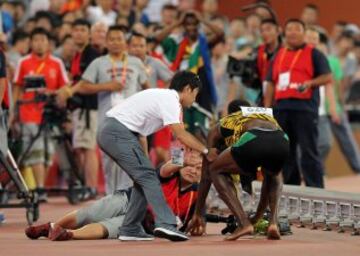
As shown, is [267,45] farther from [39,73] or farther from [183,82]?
[183,82]

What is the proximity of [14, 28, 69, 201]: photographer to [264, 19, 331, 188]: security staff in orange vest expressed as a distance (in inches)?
132

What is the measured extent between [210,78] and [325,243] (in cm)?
662

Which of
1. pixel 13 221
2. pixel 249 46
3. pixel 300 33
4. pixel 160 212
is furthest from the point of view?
pixel 249 46

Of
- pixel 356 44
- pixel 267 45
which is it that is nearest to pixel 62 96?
pixel 267 45

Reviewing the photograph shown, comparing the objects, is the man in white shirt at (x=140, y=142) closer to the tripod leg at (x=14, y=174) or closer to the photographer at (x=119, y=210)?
the photographer at (x=119, y=210)

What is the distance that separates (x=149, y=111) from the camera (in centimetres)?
1343

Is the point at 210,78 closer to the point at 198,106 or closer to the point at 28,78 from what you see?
the point at 198,106

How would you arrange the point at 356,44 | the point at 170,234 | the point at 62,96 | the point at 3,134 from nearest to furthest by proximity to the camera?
the point at 170,234, the point at 3,134, the point at 62,96, the point at 356,44

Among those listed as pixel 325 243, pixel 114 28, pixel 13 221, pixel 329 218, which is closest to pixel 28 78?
pixel 114 28

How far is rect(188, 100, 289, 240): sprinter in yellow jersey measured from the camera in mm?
13391

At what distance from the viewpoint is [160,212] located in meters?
13.3

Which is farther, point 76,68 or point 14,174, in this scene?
point 76,68

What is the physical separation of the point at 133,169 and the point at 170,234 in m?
0.70

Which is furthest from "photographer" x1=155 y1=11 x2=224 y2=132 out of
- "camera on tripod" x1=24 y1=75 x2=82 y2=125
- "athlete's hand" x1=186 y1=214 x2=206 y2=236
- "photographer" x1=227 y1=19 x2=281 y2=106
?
"athlete's hand" x1=186 y1=214 x2=206 y2=236
